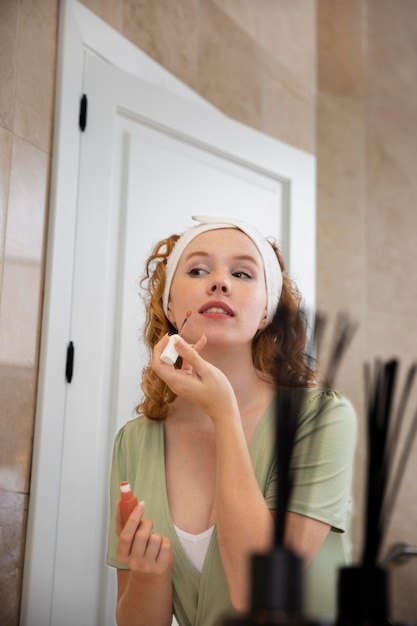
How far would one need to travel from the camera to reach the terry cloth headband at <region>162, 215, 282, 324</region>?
3.97ft

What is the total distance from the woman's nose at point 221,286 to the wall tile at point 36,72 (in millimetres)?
516

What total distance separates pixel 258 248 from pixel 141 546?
48cm

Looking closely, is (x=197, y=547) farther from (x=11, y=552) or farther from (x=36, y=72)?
(x=36, y=72)

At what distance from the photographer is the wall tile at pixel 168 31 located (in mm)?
1745

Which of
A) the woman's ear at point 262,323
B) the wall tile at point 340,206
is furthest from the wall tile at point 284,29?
the woman's ear at point 262,323

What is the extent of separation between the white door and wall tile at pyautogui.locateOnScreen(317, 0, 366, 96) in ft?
2.29

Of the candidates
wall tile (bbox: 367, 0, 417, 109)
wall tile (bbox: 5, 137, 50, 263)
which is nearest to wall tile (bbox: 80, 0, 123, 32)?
wall tile (bbox: 5, 137, 50, 263)

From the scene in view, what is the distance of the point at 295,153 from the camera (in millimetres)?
1994

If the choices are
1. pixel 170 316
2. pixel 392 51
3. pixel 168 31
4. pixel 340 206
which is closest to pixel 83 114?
pixel 168 31

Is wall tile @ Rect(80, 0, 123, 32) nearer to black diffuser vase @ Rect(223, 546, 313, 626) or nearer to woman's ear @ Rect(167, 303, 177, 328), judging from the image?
woman's ear @ Rect(167, 303, 177, 328)

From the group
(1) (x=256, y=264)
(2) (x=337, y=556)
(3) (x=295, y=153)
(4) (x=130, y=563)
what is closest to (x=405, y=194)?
(3) (x=295, y=153)

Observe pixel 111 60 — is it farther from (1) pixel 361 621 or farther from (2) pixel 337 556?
(1) pixel 361 621

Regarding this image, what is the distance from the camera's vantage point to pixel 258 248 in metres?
1.22

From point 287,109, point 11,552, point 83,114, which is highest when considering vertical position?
point 287,109
